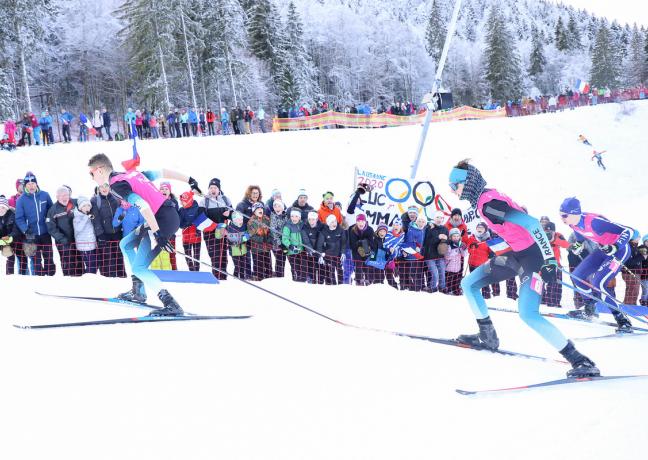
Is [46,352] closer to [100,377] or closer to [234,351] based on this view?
[100,377]

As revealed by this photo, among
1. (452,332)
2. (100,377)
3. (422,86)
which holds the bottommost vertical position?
(452,332)

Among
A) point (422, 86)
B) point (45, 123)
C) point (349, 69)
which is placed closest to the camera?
point (45, 123)

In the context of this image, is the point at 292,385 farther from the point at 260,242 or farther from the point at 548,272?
the point at 260,242

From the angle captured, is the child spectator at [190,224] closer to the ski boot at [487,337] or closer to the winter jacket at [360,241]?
the winter jacket at [360,241]

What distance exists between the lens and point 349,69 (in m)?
65.2

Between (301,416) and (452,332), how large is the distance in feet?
9.75

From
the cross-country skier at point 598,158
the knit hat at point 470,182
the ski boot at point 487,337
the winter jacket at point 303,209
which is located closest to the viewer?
the knit hat at point 470,182

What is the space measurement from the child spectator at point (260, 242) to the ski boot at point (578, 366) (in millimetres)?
5355

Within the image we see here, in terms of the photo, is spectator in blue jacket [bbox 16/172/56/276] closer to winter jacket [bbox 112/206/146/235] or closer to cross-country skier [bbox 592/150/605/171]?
winter jacket [bbox 112/206/146/235]

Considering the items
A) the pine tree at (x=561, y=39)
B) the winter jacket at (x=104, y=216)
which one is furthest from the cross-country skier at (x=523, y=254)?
the pine tree at (x=561, y=39)

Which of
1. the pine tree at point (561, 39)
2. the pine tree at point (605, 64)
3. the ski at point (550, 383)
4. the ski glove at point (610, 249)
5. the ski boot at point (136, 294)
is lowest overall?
the ski at point (550, 383)

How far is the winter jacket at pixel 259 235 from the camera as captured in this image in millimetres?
9344

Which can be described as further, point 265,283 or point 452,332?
point 265,283

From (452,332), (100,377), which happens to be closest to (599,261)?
(452,332)
